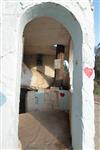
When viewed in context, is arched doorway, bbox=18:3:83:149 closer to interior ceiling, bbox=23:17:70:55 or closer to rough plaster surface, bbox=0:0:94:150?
rough plaster surface, bbox=0:0:94:150

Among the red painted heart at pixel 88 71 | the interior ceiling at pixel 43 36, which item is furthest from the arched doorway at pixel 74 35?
the interior ceiling at pixel 43 36

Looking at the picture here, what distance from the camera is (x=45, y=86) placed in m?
14.8

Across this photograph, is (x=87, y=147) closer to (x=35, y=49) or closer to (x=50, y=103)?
(x=50, y=103)

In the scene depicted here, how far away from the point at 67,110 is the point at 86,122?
10.2 feet

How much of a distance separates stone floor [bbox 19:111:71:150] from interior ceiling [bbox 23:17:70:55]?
290cm

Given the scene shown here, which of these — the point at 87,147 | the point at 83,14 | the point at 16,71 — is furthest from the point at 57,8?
the point at 87,147

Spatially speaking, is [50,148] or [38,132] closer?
[50,148]

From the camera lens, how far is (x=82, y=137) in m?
8.19

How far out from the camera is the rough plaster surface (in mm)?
7695

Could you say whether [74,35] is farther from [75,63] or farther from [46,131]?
[46,131]

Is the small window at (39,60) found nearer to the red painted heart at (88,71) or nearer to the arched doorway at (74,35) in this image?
the arched doorway at (74,35)

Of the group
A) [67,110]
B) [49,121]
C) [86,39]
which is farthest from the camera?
[67,110]

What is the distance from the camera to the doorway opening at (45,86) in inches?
374

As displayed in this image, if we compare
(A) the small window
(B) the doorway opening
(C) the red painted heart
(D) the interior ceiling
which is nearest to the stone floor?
(B) the doorway opening
